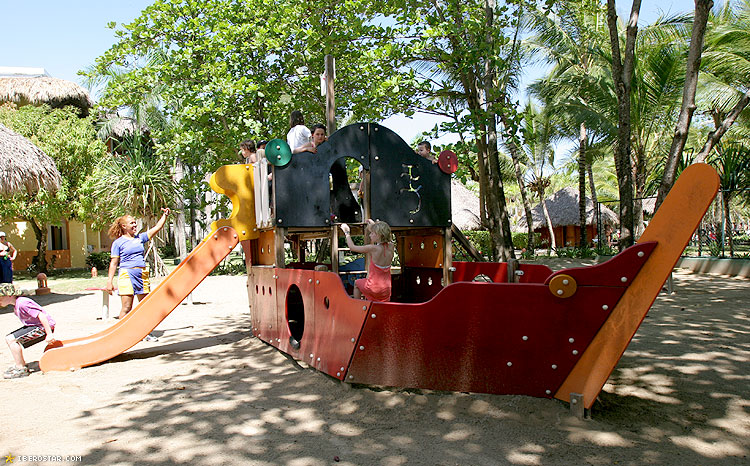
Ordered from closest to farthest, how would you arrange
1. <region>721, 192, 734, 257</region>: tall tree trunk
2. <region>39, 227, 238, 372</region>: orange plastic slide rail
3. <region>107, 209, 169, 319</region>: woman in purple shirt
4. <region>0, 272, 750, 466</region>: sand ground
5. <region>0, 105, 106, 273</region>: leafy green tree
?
<region>0, 272, 750, 466</region>: sand ground
<region>39, 227, 238, 372</region>: orange plastic slide rail
<region>107, 209, 169, 319</region>: woman in purple shirt
<region>721, 192, 734, 257</region>: tall tree trunk
<region>0, 105, 106, 273</region>: leafy green tree

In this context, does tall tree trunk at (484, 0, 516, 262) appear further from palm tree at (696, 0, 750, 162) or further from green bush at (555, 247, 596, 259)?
green bush at (555, 247, 596, 259)

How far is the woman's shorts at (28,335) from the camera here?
18.2 feet

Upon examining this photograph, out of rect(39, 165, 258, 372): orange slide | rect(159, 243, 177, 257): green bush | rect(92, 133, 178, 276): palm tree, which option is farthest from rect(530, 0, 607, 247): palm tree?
rect(159, 243, 177, 257): green bush

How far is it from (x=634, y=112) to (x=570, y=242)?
1631 cm

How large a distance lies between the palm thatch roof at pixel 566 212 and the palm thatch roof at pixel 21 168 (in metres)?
27.3

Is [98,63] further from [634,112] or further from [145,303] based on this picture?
[634,112]

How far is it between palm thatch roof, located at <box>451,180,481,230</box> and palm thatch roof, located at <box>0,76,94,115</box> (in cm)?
2011

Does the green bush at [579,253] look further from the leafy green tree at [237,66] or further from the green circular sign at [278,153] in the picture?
the green circular sign at [278,153]

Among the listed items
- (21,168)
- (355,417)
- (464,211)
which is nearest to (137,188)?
(21,168)

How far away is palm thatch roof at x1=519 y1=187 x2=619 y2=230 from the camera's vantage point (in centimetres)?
3253

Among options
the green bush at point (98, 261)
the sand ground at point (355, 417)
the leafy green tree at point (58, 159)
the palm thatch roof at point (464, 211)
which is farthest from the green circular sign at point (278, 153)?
the palm thatch roof at point (464, 211)

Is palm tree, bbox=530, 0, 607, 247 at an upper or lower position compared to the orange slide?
upper

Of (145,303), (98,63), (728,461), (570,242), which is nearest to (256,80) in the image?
(98,63)

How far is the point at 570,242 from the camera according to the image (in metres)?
34.8
